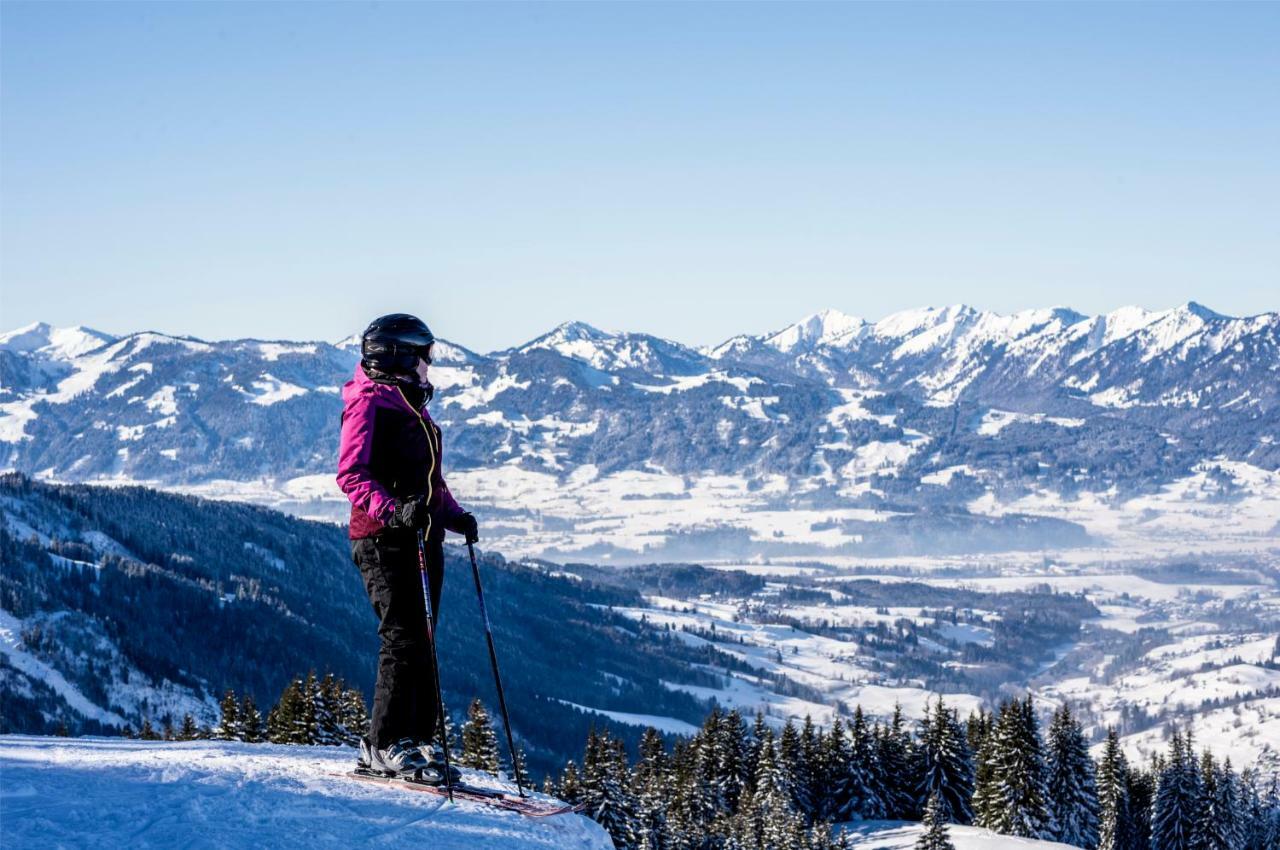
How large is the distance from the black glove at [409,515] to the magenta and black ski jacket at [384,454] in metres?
0.19

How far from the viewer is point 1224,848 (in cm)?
7644

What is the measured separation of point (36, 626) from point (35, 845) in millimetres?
207453

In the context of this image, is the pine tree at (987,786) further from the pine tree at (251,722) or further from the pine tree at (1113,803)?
the pine tree at (251,722)

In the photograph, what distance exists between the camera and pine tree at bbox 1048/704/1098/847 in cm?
7300

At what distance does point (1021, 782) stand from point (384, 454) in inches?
2657

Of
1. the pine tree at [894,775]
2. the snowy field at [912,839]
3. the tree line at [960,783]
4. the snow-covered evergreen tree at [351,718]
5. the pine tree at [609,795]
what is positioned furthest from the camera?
the pine tree at [894,775]

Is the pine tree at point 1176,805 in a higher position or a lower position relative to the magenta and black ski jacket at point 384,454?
lower

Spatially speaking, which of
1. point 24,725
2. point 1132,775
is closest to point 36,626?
point 24,725

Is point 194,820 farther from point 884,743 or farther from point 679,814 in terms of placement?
point 884,743

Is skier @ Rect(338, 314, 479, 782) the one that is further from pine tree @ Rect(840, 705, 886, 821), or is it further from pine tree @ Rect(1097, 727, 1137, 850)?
pine tree @ Rect(840, 705, 886, 821)

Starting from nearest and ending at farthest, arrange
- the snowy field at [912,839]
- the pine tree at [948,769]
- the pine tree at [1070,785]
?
the snowy field at [912,839] → the pine tree at [1070,785] → the pine tree at [948,769]

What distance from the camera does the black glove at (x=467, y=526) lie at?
13719mm

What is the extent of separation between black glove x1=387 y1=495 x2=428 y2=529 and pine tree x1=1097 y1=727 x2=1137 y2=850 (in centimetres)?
7258

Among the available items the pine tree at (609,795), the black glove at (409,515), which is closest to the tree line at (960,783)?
the pine tree at (609,795)
